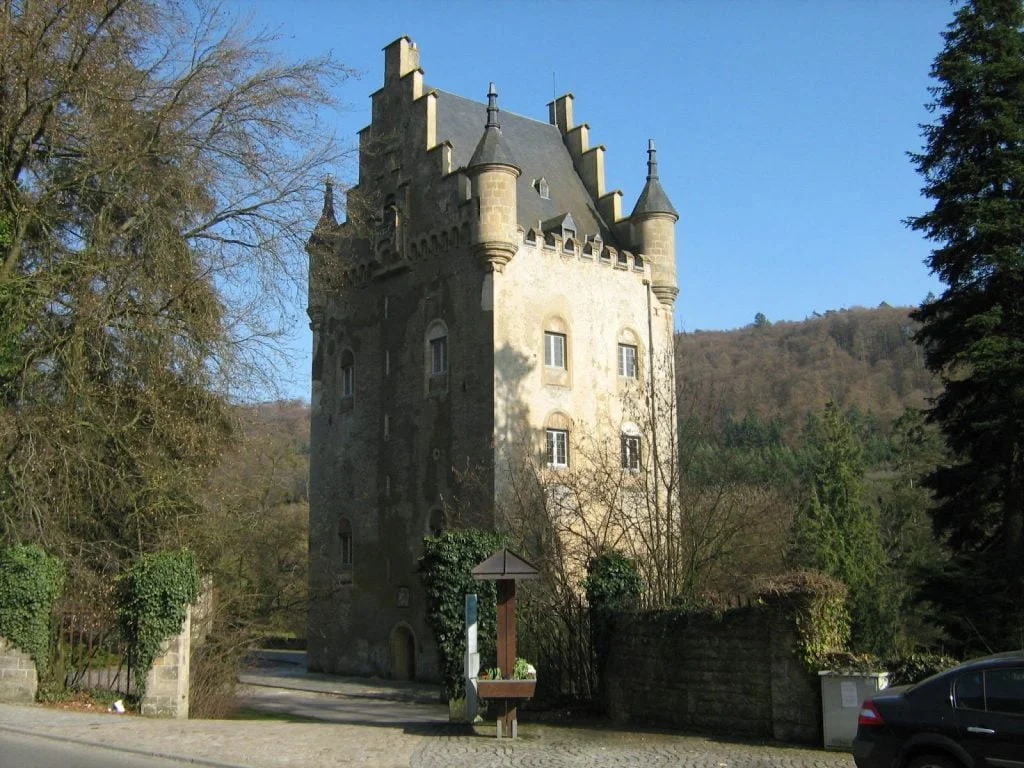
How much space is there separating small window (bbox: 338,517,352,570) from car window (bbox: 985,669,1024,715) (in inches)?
1164

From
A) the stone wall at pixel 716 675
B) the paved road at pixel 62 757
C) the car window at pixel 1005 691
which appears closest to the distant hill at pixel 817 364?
the stone wall at pixel 716 675

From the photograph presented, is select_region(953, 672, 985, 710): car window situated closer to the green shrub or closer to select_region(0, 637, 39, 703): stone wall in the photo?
the green shrub

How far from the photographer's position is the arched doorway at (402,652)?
33500mm

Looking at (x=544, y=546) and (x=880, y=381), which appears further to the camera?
(x=880, y=381)

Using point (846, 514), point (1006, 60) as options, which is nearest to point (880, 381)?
point (846, 514)

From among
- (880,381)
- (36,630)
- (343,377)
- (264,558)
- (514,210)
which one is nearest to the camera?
(36,630)

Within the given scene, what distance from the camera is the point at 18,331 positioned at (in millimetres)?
17938

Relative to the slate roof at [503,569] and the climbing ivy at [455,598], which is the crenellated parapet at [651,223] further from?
the slate roof at [503,569]

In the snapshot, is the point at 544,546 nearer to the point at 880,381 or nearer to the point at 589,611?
the point at 589,611

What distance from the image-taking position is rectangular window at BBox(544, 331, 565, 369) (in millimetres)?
32875

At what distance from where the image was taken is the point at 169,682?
1688 cm

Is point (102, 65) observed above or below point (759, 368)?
below

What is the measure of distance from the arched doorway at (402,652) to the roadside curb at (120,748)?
19.7 metres

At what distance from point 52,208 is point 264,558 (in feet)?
81.8
